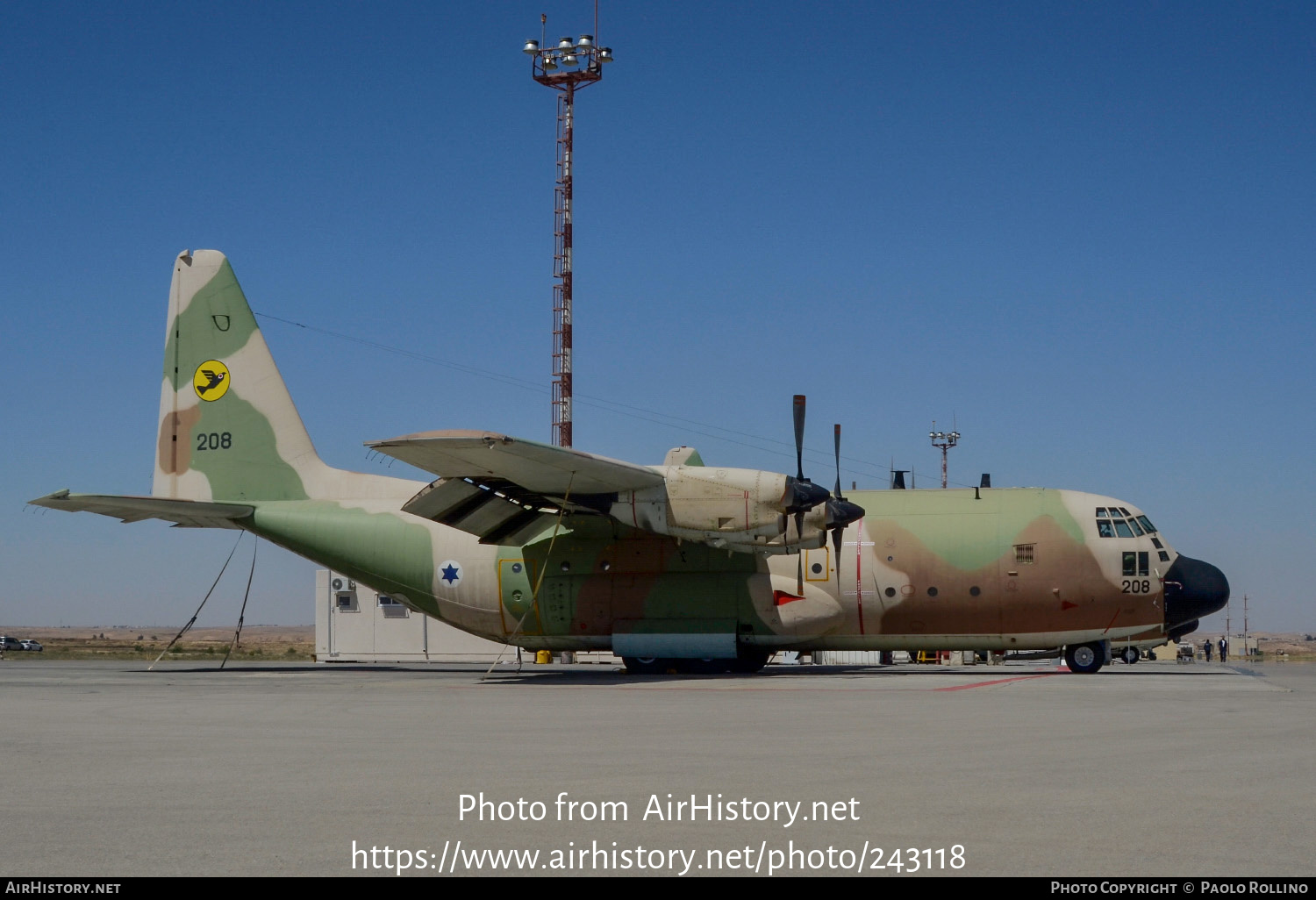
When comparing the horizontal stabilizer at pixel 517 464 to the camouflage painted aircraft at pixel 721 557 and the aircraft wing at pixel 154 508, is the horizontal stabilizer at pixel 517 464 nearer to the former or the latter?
the camouflage painted aircraft at pixel 721 557

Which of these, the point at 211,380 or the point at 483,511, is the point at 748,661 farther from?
the point at 211,380

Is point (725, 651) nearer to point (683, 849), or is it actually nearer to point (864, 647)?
point (864, 647)

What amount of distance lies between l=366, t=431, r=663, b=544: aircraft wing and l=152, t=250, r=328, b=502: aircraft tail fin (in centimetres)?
548

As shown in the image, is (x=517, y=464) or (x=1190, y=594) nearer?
(x=517, y=464)

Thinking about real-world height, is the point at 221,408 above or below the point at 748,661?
above

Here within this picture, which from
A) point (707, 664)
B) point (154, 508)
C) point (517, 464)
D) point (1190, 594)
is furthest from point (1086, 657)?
point (154, 508)

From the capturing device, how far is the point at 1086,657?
939 inches

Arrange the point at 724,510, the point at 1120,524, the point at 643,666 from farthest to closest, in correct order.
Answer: the point at 643,666 → the point at 1120,524 → the point at 724,510

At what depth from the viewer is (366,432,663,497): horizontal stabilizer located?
20.0 metres

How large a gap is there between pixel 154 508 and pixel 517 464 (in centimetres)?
881

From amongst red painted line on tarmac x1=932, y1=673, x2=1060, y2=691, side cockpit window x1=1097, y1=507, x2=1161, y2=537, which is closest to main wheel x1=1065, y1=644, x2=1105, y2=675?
red painted line on tarmac x1=932, y1=673, x2=1060, y2=691

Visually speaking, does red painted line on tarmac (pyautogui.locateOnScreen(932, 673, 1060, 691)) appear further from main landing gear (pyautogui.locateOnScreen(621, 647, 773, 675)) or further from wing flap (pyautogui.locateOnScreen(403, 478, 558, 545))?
wing flap (pyautogui.locateOnScreen(403, 478, 558, 545))

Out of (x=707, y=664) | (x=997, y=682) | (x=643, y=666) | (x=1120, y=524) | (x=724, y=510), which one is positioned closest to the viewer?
(x=997, y=682)
